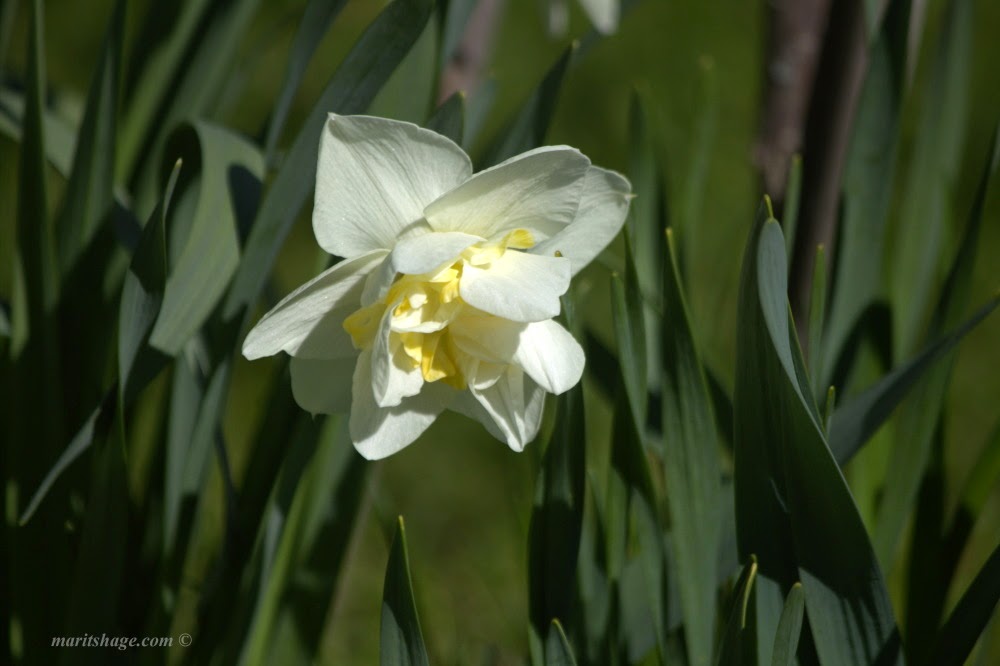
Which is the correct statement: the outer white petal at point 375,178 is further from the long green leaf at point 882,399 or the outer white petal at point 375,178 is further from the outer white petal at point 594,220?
the long green leaf at point 882,399

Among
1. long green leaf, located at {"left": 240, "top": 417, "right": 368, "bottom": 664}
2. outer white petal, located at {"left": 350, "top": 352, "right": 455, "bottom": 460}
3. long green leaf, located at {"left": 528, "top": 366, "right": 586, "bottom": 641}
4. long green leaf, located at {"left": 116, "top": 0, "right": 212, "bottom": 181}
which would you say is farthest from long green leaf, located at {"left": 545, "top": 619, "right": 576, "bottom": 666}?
long green leaf, located at {"left": 116, "top": 0, "right": 212, "bottom": 181}

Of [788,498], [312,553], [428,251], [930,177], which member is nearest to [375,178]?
[428,251]

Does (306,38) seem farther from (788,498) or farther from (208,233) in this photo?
(788,498)

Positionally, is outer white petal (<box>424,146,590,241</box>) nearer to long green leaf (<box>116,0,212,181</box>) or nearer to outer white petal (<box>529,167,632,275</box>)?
outer white petal (<box>529,167,632,275</box>)

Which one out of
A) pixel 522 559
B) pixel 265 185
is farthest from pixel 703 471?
pixel 522 559

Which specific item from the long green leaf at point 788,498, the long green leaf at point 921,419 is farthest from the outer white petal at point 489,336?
the long green leaf at point 921,419

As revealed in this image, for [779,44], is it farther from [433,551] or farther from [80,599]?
[433,551]
